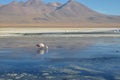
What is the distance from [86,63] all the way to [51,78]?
3914 millimetres

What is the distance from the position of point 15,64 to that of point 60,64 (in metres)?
2.10

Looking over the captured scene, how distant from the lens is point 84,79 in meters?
11.5

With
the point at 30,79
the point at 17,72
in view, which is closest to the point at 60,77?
the point at 30,79

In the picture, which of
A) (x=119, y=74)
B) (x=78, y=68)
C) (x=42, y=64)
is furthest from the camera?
(x=42, y=64)

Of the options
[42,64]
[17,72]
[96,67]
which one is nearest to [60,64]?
[42,64]

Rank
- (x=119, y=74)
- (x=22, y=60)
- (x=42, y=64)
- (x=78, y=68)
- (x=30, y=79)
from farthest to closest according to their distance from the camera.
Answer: (x=22, y=60) < (x=42, y=64) < (x=78, y=68) < (x=119, y=74) < (x=30, y=79)

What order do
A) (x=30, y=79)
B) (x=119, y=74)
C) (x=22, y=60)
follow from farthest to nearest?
(x=22, y=60), (x=119, y=74), (x=30, y=79)

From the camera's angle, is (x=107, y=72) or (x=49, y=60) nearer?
(x=107, y=72)

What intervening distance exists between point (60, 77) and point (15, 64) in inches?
146

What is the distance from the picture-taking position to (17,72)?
12742 millimetres

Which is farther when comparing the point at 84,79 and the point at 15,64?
the point at 15,64

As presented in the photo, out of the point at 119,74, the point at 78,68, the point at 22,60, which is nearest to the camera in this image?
the point at 119,74

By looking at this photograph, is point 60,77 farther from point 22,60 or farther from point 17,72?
point 22,60

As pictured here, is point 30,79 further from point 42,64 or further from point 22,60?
point 22,60
